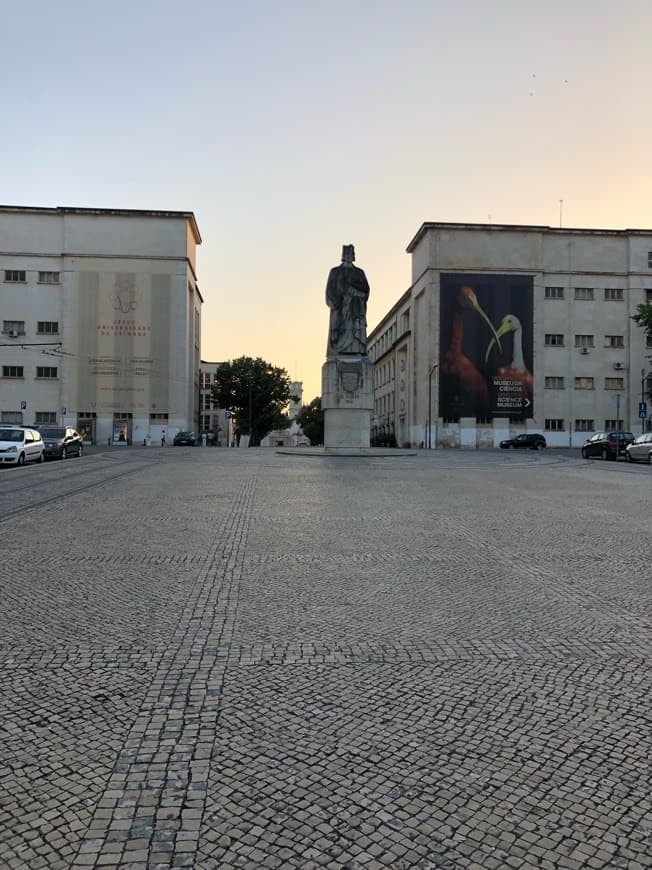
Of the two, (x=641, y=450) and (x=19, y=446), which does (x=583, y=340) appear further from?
(x=19, y=446)

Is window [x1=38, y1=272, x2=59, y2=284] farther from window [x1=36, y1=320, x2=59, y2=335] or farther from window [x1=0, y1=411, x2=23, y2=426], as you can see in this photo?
window [x1=0, y1=411, x2=23, y2=426]

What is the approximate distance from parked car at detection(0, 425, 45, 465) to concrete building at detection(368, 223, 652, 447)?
4373 centimetres

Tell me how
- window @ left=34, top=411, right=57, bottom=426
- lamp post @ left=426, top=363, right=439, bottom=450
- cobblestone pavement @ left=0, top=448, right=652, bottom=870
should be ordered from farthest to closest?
window @ left=34, top=411, right=57, bottom=426
lamp post @ left=426, top=363, right=439, bottom=450
cobblestone pavement @ left=0, top=448, right=652, bottom=870

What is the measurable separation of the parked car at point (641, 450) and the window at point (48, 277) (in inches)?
2214

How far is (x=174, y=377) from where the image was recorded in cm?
6944

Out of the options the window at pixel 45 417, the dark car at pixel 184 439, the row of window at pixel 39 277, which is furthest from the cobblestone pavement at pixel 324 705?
the row of window at pixel 39 277

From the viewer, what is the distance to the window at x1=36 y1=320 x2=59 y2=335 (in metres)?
68.9

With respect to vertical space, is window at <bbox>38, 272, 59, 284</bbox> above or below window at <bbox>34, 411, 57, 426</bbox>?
above

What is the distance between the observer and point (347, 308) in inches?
1341

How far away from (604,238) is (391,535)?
69890 millimetres

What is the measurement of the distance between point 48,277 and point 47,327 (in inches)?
193

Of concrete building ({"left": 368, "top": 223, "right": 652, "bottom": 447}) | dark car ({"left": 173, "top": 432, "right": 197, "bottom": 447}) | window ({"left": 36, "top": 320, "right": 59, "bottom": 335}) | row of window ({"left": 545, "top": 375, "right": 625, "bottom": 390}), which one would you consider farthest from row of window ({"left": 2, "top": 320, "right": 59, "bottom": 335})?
row of window ({"left": 545, "top": 375, "right": 625, "bottom": 390})

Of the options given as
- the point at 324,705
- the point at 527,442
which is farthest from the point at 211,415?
the point at 324,705

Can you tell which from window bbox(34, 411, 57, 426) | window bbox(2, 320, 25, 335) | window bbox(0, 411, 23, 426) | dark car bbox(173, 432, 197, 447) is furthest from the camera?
window bbox(2, 320, 25, 335)
